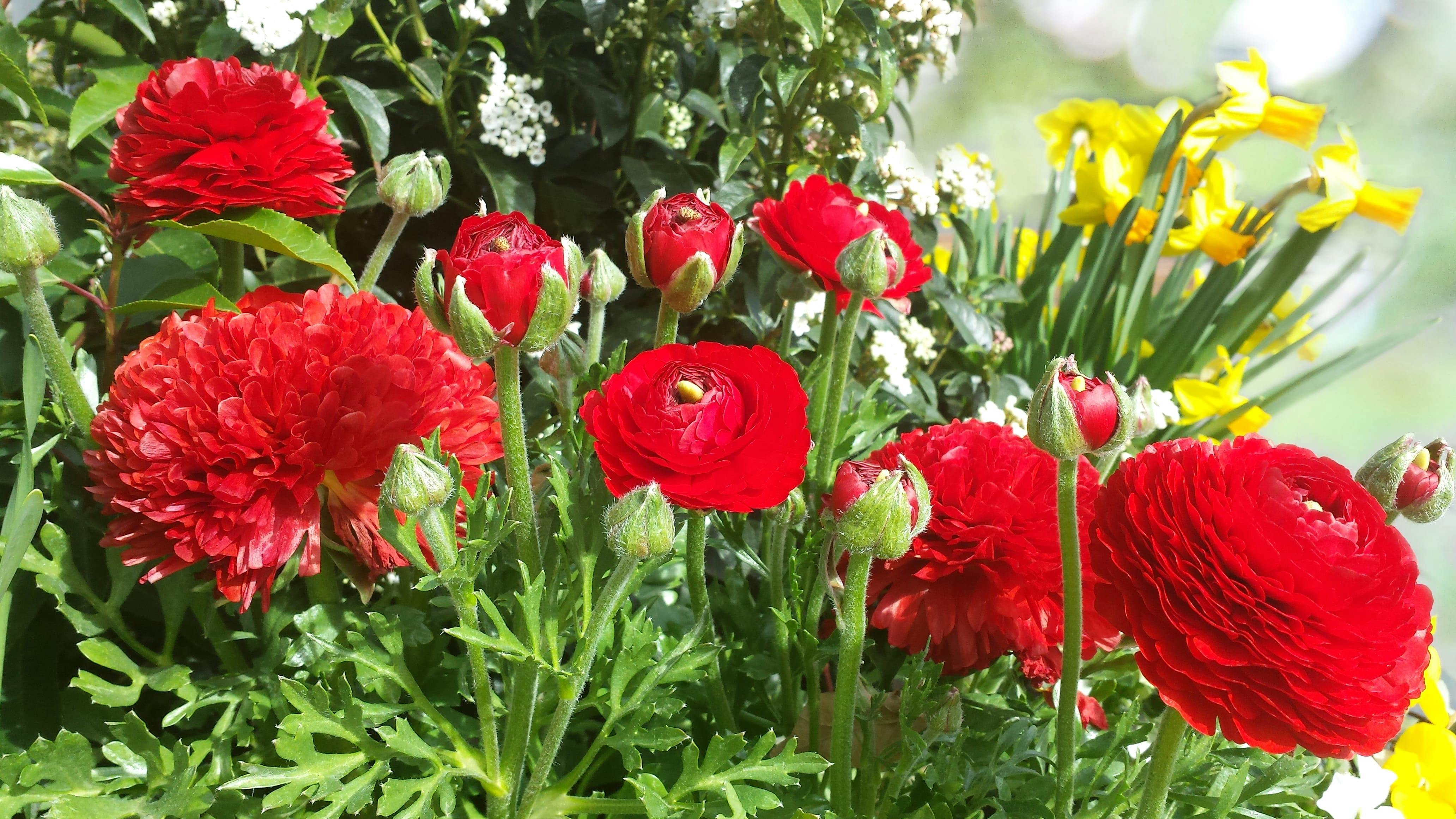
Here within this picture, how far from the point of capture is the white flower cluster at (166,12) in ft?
2.46

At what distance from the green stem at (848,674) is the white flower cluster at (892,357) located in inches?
16.0

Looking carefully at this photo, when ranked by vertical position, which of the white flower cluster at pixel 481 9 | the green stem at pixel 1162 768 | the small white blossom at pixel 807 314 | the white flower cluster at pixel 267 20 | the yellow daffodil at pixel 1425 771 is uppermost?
the white flower cluster at pixel 481 9

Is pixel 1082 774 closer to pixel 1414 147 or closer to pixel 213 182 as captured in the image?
pixel 213 182

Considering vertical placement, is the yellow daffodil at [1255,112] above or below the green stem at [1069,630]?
above

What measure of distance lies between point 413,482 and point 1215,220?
988mm

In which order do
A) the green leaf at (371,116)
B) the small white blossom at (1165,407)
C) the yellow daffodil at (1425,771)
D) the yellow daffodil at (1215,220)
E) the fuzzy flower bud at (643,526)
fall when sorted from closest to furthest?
the fuzzy flower bud at (643,526), the yellow daffodil at (1425,771), the green leaf at (371,116), the small white blossom at (1165,407), the yellow daffodil at (1215,220)

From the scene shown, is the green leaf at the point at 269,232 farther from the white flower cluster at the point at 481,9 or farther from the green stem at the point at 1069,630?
the green stem at the point at 1069,630

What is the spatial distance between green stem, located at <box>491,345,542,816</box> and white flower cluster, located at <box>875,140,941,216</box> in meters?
0.55

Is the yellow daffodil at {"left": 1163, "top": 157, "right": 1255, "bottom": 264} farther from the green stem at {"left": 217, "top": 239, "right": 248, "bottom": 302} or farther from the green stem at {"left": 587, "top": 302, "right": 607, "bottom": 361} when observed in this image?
the green stem at {"left": 217, "top": 239, "right": 248, "bottom": 302}

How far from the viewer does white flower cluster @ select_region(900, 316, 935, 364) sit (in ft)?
3.00

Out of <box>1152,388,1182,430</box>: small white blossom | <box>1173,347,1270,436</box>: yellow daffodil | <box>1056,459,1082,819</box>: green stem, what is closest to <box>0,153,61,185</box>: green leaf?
<box>1056,459,1082,819</box>: green stem

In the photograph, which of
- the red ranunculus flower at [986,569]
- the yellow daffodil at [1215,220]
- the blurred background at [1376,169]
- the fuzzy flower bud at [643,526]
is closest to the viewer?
the fuzzy flower bud at [643,526]

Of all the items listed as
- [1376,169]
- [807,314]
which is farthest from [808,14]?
[1376,169]

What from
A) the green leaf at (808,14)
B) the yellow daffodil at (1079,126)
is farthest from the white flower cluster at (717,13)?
the yellow daffodil at (1079,126)
